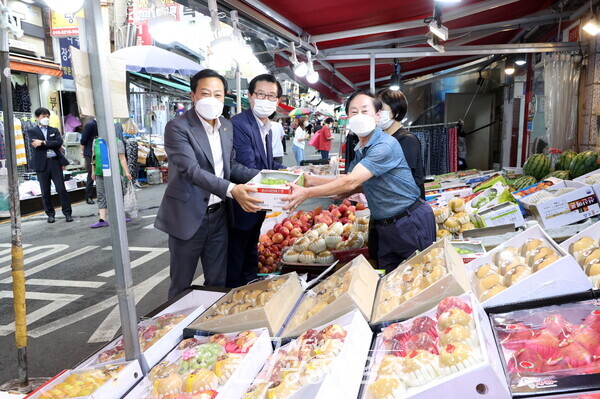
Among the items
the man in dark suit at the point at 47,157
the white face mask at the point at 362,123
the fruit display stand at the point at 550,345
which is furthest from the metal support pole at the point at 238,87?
the man in dark suit at the point at 47,157

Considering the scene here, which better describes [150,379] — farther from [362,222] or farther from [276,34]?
[276,34]

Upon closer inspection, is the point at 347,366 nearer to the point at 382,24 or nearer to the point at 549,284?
the point at 549,284

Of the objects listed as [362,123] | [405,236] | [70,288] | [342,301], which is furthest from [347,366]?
[70,288]

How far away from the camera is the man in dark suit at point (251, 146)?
3508mm

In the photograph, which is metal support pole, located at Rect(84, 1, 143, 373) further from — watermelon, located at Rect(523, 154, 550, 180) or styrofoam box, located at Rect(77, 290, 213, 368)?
watermelon, located at Rect(523, 154, 550, 180)

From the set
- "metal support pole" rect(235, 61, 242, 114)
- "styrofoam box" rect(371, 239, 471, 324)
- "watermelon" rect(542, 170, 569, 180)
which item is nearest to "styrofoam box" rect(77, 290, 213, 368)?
"styrofoam box" rect(371, 239, 471, 324)

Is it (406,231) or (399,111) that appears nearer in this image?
(406,231)

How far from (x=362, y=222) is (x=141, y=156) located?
12.0m

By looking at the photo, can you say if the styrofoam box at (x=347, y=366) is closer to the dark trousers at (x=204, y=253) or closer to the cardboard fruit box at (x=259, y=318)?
the cardboard fruit box at (x=259, y=318)

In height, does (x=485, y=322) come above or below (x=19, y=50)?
below

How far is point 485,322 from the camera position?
70.9 inches

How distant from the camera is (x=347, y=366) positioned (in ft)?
5.09

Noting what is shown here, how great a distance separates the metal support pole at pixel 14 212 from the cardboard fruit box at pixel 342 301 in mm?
1852

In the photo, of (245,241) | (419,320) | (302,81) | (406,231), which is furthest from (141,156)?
(419,320)
